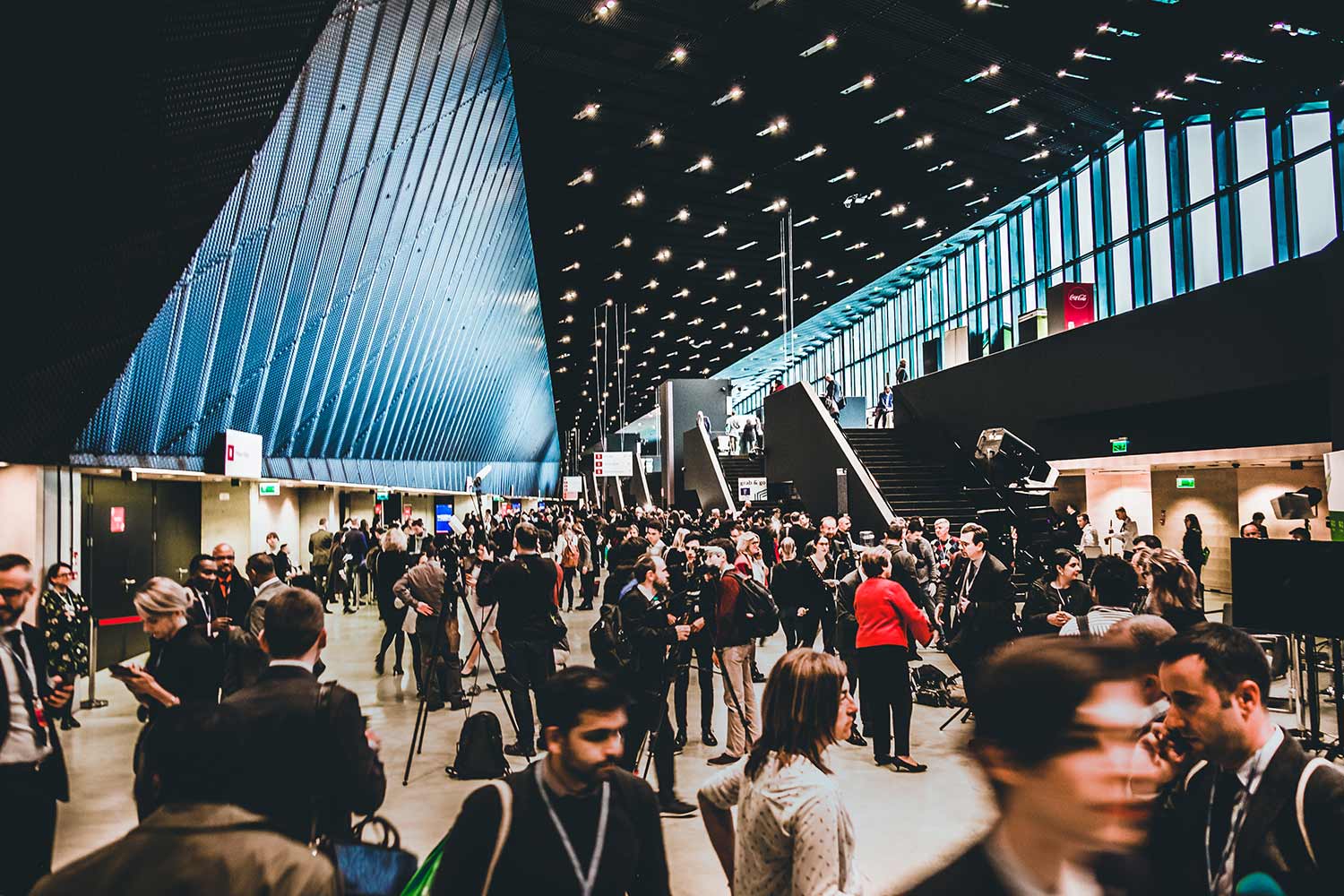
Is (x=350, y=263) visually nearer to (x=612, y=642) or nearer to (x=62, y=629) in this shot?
(x=62, y=629)

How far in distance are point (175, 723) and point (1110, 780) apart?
1.90 meters

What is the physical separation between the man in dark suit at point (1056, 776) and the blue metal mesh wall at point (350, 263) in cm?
928

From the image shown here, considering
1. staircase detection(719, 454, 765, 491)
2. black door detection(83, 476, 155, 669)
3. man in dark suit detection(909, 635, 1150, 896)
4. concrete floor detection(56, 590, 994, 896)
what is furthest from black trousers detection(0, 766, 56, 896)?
staircase detection(719, 454, 765, 491)

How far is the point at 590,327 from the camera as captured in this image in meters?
36.6

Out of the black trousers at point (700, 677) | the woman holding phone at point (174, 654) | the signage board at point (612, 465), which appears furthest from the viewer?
the signage board at point (612, 465)

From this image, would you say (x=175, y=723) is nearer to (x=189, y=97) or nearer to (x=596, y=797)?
(x=596, y=797)

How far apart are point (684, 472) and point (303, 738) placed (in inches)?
955

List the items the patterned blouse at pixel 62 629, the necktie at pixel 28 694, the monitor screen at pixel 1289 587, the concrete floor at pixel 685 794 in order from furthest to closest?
the patterned blouse at pixel 62 629
the monitor screen at pixel 1289 587
the concrete floor at pixel 685 794
the necktie at pixel 28 694

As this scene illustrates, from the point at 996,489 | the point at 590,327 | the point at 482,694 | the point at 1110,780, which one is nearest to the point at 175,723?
the point at 1110,780

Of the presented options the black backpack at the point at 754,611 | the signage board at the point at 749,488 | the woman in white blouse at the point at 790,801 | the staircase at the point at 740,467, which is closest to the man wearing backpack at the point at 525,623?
the black backpack at the point at 754,611

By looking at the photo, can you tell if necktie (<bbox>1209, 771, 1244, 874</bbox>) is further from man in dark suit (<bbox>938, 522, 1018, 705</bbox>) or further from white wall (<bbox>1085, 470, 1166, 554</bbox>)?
white wall (<bbox>1085, 470, 1166, 554</bbox>)

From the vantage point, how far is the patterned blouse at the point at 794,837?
2.18 metres

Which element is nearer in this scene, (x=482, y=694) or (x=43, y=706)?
(x=43, y=706)

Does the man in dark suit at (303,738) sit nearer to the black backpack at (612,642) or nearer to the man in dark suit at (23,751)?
the man in dark suit at (23,751)
